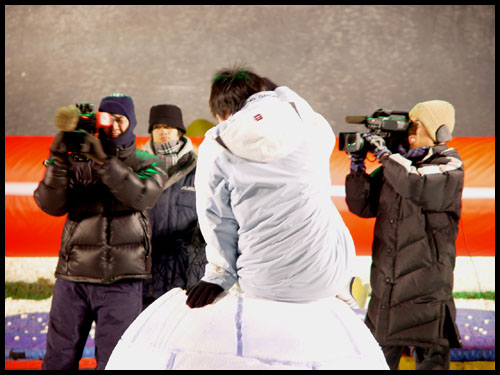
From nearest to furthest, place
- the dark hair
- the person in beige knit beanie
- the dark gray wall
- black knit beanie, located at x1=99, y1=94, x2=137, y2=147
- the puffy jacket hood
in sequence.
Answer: the puffy jacket hood → the dark hair → black knit beanie, located at x1=99, y1=94, x2=137, y2=147 → the person in beige knit beanie → the dark gray wall

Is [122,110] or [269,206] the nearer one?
[269,206]

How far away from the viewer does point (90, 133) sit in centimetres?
211

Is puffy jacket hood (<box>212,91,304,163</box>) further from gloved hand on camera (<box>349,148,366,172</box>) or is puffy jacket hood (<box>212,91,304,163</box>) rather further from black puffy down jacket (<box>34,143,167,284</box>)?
gloved hand on camera (<box>349,148,366,172</box>)

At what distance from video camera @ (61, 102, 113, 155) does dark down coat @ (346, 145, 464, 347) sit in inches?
48.5

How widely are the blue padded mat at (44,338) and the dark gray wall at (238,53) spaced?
1850mm

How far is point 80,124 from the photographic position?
2.10 m

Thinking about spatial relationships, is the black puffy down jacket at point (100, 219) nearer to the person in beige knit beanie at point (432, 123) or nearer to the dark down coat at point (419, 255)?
the dark down coat at point (419, 255)

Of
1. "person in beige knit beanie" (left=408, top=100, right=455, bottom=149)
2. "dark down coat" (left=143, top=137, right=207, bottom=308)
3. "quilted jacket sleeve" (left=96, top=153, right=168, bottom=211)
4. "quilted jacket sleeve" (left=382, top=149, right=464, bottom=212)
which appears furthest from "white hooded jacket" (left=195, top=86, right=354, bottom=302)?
"person in beige knit beanie" (left=408, top=100, right=455, bottom=149)

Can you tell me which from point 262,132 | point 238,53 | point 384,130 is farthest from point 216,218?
point 238,53

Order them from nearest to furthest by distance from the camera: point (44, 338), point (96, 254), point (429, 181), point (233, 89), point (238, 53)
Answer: point (233, 89), point (96, 254), point (429, 181), point (44, 338), point (238, 53)

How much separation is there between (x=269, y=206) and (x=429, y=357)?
58.7 inches

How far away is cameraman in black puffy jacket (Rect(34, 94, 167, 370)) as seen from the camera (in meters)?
2.12

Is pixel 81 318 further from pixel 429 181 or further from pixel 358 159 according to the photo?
pixel 429 181
